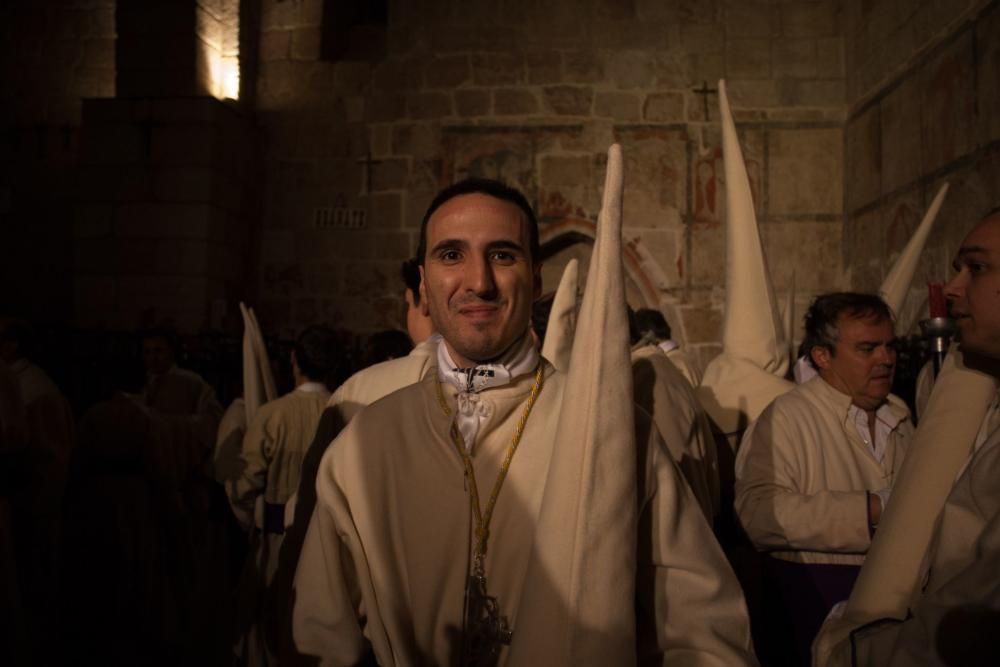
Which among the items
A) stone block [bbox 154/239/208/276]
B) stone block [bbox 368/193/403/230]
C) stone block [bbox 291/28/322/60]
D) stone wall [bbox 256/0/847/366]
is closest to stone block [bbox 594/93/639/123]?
stone wall [bbox 256/0/847/366]

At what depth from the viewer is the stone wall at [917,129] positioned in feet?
17.3

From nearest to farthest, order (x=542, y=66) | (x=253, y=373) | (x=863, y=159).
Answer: (x=253, y=373), (x=863, y=159), (x=542, y=66)

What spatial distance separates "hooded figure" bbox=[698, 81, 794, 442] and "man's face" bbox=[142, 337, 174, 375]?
3.56 metres

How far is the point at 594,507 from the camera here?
3.41ft

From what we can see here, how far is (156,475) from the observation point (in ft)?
13.6

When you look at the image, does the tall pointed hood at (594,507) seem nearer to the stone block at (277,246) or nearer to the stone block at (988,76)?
the stone block at (988,76)

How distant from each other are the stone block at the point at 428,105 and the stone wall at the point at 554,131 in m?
0.02

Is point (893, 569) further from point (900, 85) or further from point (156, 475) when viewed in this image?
point (900, 85)

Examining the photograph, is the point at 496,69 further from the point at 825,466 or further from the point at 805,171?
the point at 825,466

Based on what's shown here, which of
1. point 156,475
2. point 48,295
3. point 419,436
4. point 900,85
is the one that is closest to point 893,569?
point 419,436

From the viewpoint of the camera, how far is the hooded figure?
305 centimetres

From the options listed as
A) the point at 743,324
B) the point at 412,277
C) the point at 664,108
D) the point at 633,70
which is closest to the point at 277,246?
the point at 633,70

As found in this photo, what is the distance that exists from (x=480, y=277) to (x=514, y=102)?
7280 millimetres

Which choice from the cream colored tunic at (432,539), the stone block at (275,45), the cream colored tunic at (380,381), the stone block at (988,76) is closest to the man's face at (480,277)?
the cream colored tunic at (432,539)
